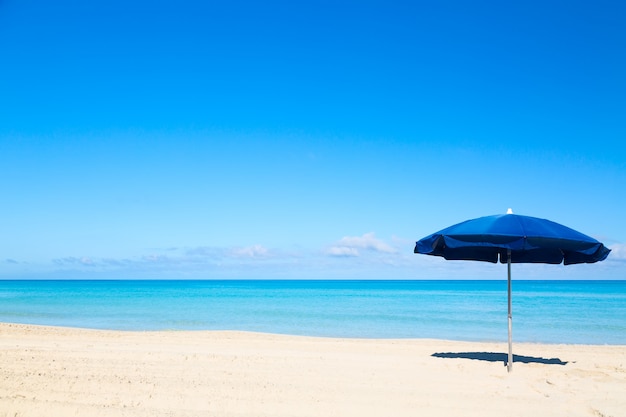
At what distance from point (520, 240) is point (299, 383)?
3.57 metres

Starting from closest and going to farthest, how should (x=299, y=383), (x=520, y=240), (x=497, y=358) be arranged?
(x=299, y=383) < (x=520, y=240) < (x=497, y=358)

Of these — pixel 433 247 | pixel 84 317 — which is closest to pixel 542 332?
pixel 433 247

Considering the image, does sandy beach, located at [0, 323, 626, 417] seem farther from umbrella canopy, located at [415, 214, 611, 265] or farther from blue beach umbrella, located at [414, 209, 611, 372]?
umbrella canopy, located at [415, 214, 611, 265]

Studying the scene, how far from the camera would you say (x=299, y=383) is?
6879mm

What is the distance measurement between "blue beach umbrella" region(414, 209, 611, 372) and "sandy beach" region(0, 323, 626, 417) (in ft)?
3.86

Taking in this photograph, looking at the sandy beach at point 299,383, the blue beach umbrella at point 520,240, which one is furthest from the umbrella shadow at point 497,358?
the blue beach umbrella at point 520,240

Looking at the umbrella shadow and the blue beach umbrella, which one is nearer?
the blue beach umbrella

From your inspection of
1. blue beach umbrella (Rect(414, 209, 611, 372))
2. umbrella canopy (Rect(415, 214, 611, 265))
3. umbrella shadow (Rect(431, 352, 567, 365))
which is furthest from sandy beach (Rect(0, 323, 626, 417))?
umbrella canopy (Rect(415, 214, 611, 265))

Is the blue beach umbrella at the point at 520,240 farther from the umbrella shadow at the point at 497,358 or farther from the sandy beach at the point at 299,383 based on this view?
the umbrella shadow at the point at 497,358

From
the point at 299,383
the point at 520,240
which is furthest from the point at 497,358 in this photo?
the point at 299,383

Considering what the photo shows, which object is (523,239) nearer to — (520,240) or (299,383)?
(520,240)

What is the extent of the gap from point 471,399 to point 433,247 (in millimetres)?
2320

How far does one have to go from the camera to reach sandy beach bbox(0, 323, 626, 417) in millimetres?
5727

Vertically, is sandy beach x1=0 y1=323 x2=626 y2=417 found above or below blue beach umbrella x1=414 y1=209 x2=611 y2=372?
below
